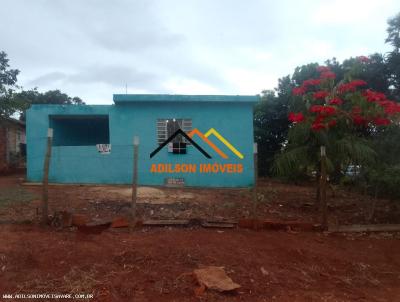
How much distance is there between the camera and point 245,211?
759cm

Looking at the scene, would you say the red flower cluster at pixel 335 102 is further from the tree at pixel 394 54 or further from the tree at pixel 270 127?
the tree at pixel 270 127

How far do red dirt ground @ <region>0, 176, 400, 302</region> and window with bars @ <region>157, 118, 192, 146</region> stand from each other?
228 inches

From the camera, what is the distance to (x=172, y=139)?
12.7 metres

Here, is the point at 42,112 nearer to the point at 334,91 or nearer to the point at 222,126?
the point at 222,126

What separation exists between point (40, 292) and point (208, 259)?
6.52ft

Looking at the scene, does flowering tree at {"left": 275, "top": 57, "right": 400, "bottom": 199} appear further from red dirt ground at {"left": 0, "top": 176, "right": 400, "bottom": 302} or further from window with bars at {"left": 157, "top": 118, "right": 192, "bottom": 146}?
window with bars at {"left": 157, "top": 118, "right": 192, "bottom": 146}

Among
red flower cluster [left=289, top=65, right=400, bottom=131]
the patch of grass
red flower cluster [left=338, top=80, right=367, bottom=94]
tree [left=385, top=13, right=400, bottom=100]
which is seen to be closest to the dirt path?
the patch of grass

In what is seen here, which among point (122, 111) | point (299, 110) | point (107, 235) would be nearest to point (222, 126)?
point (122, 111)

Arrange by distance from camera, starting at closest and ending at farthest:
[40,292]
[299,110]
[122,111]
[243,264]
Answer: [40,292] → [243,264] → [299,110] → [122,111]

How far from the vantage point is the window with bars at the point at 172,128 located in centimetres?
1267

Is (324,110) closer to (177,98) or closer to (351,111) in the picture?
(351,111)

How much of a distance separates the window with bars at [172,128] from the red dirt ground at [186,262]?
5786mm

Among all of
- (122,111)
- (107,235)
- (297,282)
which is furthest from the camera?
(122,111)

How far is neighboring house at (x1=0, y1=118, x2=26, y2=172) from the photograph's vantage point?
1594 centimetres
